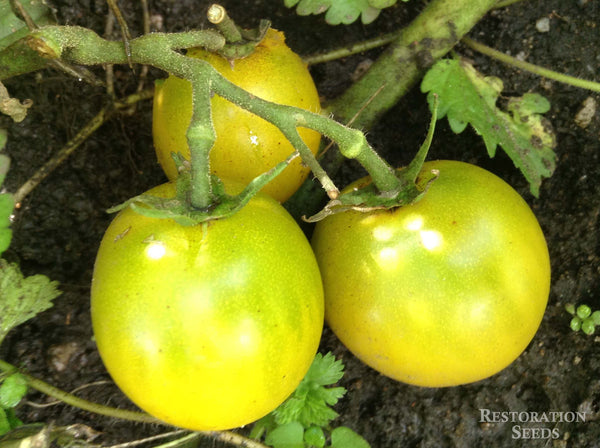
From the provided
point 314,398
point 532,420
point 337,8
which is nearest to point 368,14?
point 337,8

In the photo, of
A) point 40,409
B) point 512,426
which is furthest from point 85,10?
point 512,426

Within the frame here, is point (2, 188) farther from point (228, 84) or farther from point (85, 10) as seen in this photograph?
point (228, 84)

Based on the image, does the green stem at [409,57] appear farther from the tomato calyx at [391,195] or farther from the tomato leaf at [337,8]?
the tomato calyx at [391,195]

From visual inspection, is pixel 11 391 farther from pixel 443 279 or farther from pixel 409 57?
pixel 409 57

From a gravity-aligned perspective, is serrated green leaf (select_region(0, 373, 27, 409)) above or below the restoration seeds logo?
above

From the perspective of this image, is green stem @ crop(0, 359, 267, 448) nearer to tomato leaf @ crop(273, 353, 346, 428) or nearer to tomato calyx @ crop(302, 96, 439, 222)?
tomato leaf @ crop(273, 353, 346, 428)

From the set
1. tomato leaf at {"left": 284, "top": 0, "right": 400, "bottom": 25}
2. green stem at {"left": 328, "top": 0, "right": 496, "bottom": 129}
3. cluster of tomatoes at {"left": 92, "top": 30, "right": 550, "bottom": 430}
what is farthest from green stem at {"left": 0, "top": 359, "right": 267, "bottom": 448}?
tomato leaf at {"left": 284, "top": 0, "right": 400, "bottom": 25}
